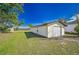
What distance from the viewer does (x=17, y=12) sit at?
2.62 meters

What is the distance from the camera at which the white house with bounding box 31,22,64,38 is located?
8.56 ft

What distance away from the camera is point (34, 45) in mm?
2568

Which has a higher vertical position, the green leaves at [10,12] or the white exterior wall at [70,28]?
the green leaves at [10,12]

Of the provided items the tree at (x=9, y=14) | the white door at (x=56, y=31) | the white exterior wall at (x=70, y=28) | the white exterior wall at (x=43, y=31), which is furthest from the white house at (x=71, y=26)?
the tree at (x=9, y=14)

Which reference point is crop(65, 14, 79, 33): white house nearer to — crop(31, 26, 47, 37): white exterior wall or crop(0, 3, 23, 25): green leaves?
crop(31, 26, 47, 37): white exterior wall

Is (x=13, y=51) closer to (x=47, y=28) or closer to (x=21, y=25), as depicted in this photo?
(x=21, y=25)

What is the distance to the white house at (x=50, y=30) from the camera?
8.56 ft

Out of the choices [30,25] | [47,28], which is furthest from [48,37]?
[30,25]

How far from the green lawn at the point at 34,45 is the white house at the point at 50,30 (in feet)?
0.22

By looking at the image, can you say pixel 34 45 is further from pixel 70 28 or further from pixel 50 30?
pixel 70 28

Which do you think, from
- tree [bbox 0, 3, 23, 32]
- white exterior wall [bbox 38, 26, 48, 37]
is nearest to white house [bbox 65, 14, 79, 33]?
white exterior wall [bbox 38, 26, 48, 37]

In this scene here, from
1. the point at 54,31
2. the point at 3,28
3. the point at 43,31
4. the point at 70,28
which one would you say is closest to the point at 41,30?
the point at 43,31

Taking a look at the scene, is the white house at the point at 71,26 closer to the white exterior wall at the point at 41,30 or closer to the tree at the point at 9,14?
the white exterior wall at the point at 41,30

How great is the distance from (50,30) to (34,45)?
28cm
